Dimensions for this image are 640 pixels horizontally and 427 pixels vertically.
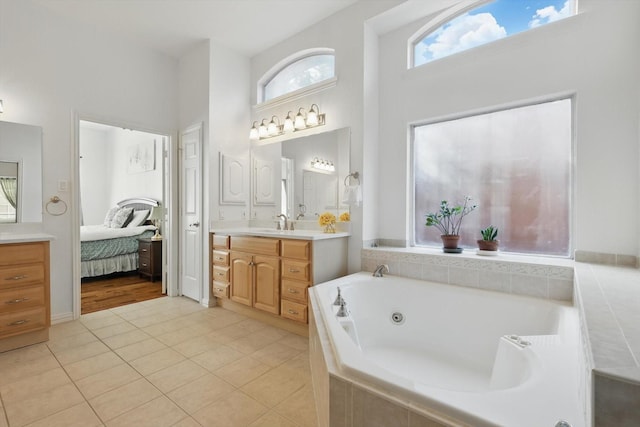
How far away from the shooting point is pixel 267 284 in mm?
2768

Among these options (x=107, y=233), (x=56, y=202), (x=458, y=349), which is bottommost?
(x=458, y=349)

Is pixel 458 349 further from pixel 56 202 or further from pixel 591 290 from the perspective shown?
pixel 56 202

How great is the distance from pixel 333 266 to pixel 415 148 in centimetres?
134

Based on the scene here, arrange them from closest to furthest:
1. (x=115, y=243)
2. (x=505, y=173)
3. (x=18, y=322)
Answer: (x=18, y=322)
(x=505, y=173)
(x=115, y=243)

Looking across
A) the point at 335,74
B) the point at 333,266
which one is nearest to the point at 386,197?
the point at 333,266

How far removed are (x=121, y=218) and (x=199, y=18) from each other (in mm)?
3900

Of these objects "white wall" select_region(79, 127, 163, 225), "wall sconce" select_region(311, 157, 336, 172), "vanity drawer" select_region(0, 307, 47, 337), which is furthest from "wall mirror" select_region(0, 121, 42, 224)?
"white wall" select_region(79, 127, 163, 225)

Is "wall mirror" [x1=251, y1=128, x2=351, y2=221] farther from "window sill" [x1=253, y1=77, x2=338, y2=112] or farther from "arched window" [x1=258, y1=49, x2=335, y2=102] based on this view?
"arched window" [x1=258, y1=49, x2=335, y2=102]

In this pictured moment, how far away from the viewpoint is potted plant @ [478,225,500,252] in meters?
2.27

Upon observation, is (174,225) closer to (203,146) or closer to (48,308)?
(203,146)

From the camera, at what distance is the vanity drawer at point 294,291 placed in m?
2.52

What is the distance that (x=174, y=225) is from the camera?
373 cm

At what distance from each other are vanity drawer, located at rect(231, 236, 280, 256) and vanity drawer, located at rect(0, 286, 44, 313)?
1521 millimetres

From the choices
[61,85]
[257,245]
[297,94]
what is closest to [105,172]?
[61,85]
